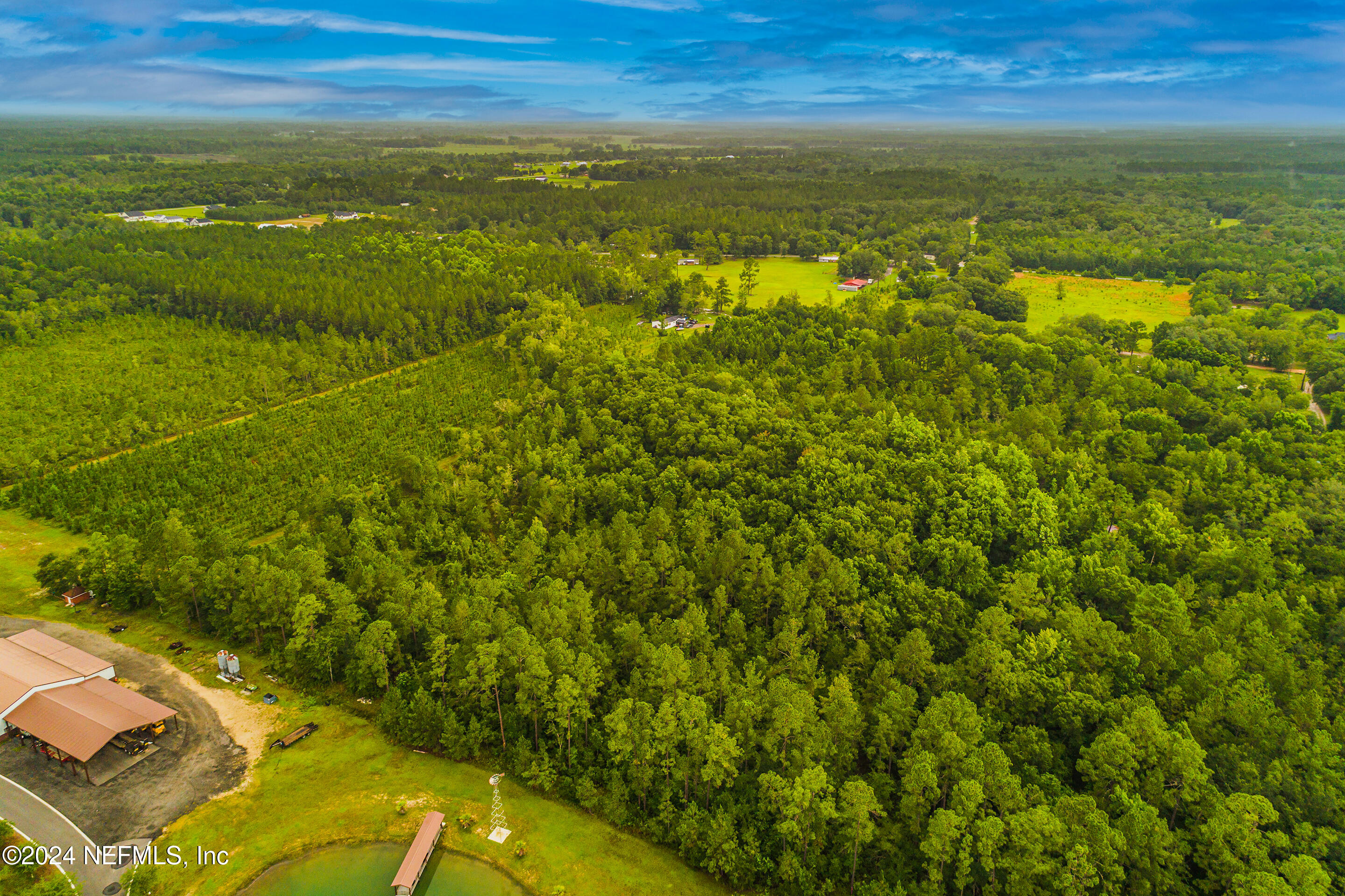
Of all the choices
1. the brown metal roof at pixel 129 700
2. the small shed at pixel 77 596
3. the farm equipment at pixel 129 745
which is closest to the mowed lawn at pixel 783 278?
the small shed at pixel 77 596

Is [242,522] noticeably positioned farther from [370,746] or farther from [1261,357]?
[1261,357]

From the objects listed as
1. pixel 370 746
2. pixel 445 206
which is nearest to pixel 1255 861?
pixel 370 746

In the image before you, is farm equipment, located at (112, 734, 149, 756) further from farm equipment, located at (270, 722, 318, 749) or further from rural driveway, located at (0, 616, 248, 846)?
farm equipment, located at (270, 722, 318, 749)

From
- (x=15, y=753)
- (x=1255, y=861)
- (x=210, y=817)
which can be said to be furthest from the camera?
(x=15, y=753)

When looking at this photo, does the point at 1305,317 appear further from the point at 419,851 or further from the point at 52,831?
the point at 52,831

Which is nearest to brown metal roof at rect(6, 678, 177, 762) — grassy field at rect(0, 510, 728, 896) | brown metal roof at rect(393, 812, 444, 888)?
grassy field at rect(0, 510, 728, 896)
